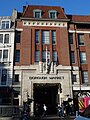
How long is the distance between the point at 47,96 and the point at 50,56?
7.23m

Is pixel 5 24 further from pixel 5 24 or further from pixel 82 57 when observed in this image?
pixel 82 57

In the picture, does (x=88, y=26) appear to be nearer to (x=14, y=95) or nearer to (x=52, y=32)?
(x=52, y=32)

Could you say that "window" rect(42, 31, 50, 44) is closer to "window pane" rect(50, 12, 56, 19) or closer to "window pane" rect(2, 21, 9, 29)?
"window pane" rect(50, 12, 56, 19)

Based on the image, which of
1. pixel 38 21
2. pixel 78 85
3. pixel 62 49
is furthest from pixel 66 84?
→ pixel 38 21

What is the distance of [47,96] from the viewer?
35469 mm

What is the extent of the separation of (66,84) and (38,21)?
471 inches

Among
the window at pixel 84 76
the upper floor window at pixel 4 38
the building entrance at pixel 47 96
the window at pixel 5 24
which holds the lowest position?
the building entrance at pixel 47 96

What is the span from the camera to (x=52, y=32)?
35.7 meters

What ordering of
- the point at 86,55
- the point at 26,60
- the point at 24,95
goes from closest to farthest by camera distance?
the point at 24,95 → the point at 26,60 → the point at 86,55

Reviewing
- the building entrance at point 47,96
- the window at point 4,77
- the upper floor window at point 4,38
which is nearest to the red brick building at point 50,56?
the building entrance at point 47,96

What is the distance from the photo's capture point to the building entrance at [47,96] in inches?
1314

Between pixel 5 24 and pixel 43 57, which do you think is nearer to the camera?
pixel 43 57

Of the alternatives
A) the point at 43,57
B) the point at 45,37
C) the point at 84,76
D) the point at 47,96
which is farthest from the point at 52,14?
the point at 47,96

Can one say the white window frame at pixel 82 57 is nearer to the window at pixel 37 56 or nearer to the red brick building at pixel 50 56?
the red brick building at pixel 50 56
